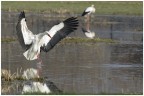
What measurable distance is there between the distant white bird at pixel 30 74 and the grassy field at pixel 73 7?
84.2 feet

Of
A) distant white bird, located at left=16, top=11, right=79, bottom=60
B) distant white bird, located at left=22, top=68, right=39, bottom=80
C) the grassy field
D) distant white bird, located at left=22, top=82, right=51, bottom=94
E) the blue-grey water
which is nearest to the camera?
distant white bird, located at left=22, top=82, right=51, bottom=94

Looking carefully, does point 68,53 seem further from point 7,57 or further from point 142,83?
point 142,83

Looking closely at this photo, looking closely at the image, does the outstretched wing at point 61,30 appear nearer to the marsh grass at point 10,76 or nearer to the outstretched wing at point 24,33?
the outstretched wing at point 24,33

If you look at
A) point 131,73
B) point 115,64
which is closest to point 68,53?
point 115,64

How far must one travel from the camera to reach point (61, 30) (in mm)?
14094

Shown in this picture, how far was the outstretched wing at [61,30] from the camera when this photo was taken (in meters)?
13.9

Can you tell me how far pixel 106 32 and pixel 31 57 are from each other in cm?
1319

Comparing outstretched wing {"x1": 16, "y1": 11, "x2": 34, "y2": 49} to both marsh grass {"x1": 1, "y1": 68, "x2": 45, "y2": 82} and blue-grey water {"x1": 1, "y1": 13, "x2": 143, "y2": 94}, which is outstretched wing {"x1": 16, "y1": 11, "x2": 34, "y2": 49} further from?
marsh grass {"x1": 1, "y1": 68, "x2": 45, "y2": 82}

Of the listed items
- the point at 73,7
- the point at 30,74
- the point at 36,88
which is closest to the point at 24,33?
the point at 30,74

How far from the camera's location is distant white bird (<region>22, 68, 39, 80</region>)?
12715 millimetres

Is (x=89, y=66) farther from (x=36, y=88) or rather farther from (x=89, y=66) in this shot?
(x=36, y=88)

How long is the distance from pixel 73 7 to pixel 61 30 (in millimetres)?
29811

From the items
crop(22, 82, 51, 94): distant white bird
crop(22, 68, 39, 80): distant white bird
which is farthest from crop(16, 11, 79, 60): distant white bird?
crop(22, 82, 51, 94): distant white bird

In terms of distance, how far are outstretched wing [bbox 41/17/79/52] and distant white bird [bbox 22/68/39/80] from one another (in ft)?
1.80
